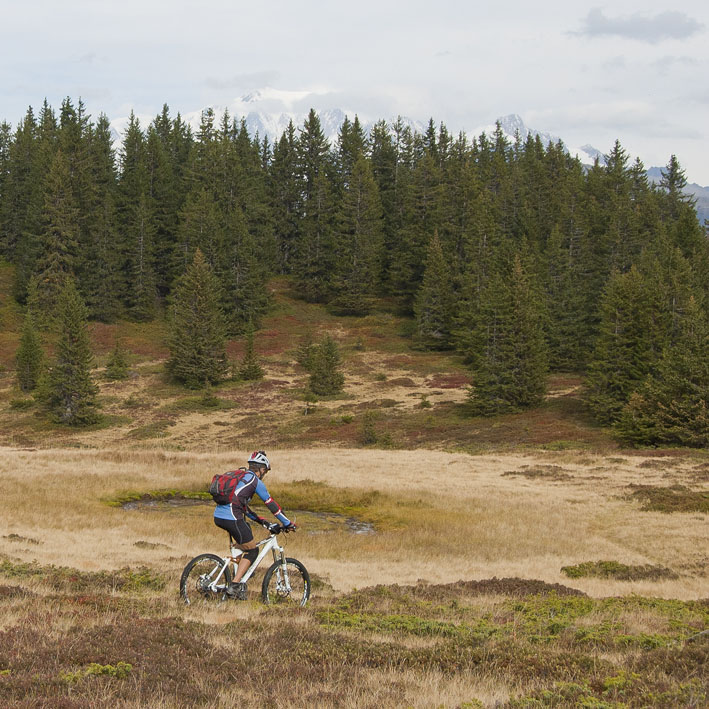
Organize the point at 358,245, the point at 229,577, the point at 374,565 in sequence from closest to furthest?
1. the point at 229,577
2. the point at 374,565
3. the point at 358,245

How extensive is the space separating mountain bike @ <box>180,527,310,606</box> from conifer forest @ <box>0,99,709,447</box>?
3921 cm

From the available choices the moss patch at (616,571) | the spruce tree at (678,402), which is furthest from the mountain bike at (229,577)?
the spruce tree at (678,402)

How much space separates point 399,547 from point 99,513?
9.60 meters

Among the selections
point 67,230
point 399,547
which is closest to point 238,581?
point 399,547

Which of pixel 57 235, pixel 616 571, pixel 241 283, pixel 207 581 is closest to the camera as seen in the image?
pixel 207 581

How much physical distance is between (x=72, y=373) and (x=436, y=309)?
3927 cm

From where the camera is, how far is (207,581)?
33.6 ft

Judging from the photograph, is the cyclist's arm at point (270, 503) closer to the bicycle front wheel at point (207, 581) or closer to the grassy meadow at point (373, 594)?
the bicycle front wheel at point (207, 581)

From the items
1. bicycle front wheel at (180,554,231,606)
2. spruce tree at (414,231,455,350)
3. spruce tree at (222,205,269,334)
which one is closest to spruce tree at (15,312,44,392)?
spruce tree at (222,205,269,334)

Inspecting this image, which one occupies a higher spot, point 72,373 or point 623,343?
point 623,343

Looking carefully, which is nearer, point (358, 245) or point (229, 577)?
point (229, 577)

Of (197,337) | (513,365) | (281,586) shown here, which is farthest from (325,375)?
(281,586)

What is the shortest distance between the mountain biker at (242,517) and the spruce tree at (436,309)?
63483mm

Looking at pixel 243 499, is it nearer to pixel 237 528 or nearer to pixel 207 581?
pixel 237 528
